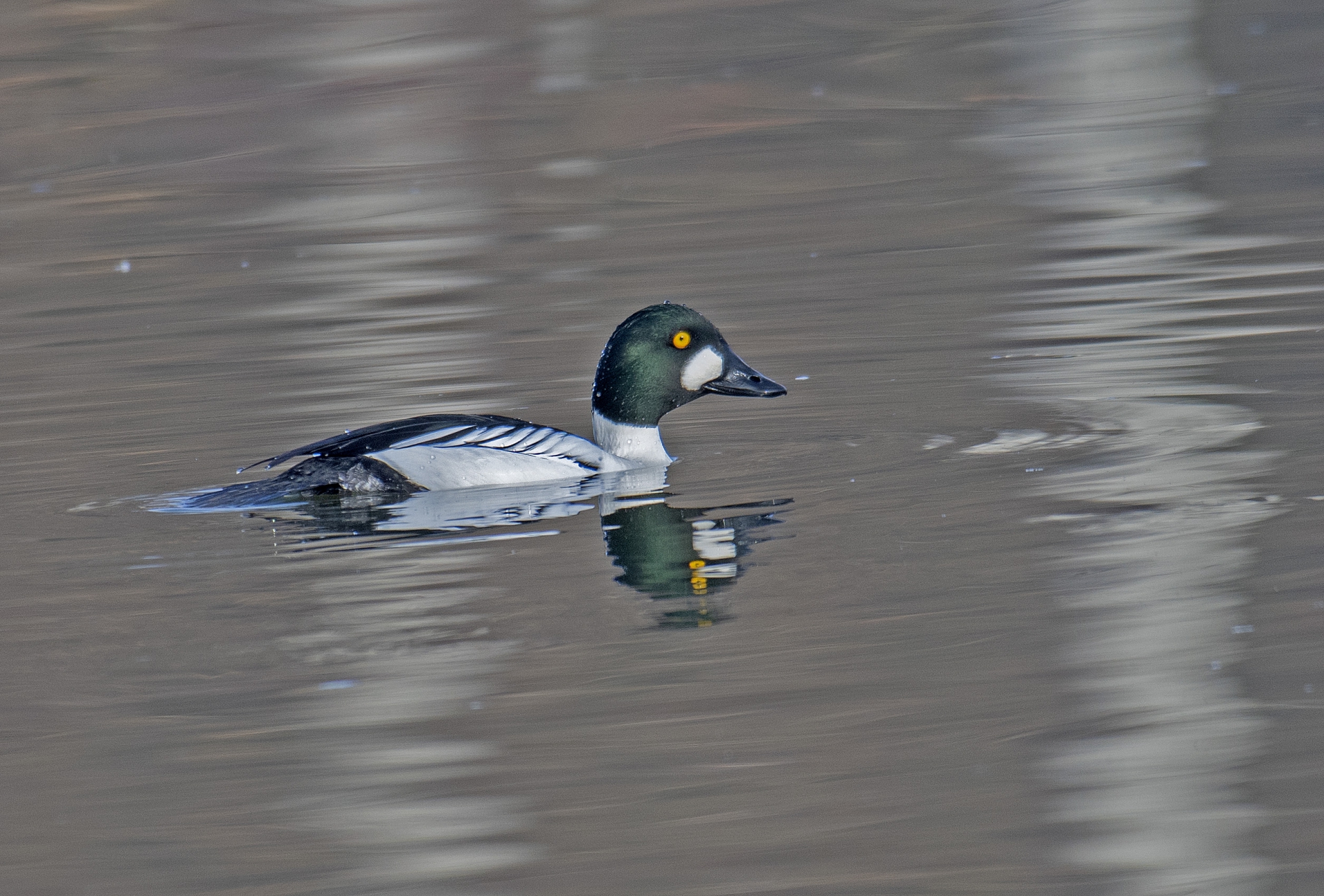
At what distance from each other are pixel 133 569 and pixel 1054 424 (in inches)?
149

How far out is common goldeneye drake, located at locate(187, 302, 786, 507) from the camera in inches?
289

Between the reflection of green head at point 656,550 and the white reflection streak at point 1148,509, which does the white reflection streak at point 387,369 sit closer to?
Result: the reflection of green head at point 656,550

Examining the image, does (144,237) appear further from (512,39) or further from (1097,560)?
(1097,560)

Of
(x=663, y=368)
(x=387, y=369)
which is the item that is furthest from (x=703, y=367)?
(x=387, y=369)

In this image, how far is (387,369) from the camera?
1034 centimetres

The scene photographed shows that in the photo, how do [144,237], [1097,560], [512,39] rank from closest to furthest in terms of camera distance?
[1097,560] → [144,237] → [512,39]

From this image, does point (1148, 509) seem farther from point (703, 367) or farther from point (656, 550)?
point (703, 367)

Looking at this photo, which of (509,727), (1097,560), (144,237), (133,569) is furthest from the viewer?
(144,237)

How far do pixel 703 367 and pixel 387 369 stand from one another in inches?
107

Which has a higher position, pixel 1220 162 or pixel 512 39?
pixel 512 39

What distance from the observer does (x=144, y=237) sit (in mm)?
16359

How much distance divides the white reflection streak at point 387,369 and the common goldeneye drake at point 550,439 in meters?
0.88

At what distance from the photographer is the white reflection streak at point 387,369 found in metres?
4.35

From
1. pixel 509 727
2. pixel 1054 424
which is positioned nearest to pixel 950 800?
pixel 509 727
